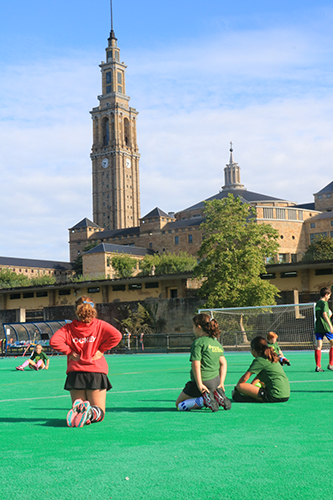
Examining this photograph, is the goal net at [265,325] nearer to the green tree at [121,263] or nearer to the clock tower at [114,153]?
the green tree at [121,263]

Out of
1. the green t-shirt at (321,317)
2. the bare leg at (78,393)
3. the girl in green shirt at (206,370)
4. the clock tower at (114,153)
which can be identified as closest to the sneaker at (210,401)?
the girl in green shirt at (206,370)

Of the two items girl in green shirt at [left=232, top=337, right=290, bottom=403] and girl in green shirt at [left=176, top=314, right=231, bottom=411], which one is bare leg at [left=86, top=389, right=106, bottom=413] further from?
girl in green shirt at [left=232, top=337, right=290, bottom=403]

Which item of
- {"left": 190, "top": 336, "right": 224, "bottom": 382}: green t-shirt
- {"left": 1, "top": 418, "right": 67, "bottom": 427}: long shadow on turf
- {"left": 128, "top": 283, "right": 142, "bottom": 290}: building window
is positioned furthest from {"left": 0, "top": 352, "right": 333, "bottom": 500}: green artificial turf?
{"left": 128, "top": 283, "right": 142, "bottom": 290}: building window

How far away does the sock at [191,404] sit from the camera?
7176 millimetres

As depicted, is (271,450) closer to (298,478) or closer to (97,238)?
(298,478)

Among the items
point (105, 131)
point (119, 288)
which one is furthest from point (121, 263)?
point (105, 131)

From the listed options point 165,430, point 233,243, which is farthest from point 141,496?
point 233,243

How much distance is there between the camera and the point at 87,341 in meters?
6.26

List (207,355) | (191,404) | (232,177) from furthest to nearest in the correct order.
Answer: (232,177) → (191,404) → (207,355)

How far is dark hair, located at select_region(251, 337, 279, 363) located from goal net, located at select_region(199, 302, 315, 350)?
1982 cm

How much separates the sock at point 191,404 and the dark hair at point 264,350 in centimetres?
97

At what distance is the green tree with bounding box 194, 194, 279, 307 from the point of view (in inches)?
1388

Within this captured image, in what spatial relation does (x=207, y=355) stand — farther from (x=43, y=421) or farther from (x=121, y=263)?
(x=121, y=263)

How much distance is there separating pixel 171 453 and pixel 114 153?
156 m
